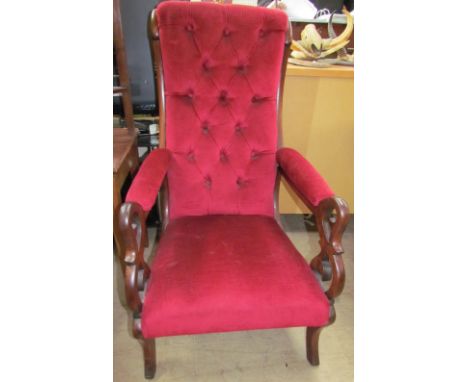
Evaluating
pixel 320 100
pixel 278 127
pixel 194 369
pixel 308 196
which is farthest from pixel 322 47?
pixel 194 369

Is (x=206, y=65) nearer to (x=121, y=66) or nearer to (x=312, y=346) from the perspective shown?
(x=121, y=66)

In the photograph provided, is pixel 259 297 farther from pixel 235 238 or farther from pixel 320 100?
pixel 320 100

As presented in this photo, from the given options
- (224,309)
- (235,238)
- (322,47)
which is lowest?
(224,309)

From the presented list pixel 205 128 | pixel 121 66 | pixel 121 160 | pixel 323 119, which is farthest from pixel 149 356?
pixel 323 119

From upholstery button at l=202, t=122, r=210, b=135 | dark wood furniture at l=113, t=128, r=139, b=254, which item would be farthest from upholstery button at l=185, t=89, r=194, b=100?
dark wood furniture at l=113, t=128, r=139, b=254

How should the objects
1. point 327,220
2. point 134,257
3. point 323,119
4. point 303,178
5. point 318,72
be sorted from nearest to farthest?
point 134,257
point 327,220
point 303,178
point 318,72
point 323,119

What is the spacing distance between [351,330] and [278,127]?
33.5 inches

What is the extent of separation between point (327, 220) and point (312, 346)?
0.49 m

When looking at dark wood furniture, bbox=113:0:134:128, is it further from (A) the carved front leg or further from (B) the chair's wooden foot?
(B) the chair's wooden foot

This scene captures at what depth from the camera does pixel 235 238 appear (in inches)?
45.8

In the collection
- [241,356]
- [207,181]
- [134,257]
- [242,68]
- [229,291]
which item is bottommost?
[241,356]

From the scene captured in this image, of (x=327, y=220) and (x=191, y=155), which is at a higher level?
(x=191, y=155)

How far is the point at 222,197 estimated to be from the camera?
4.49 feet

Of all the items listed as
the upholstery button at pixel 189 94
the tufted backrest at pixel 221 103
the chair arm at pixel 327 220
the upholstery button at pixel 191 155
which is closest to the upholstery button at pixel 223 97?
the tufted backrest at pixel 221 103
